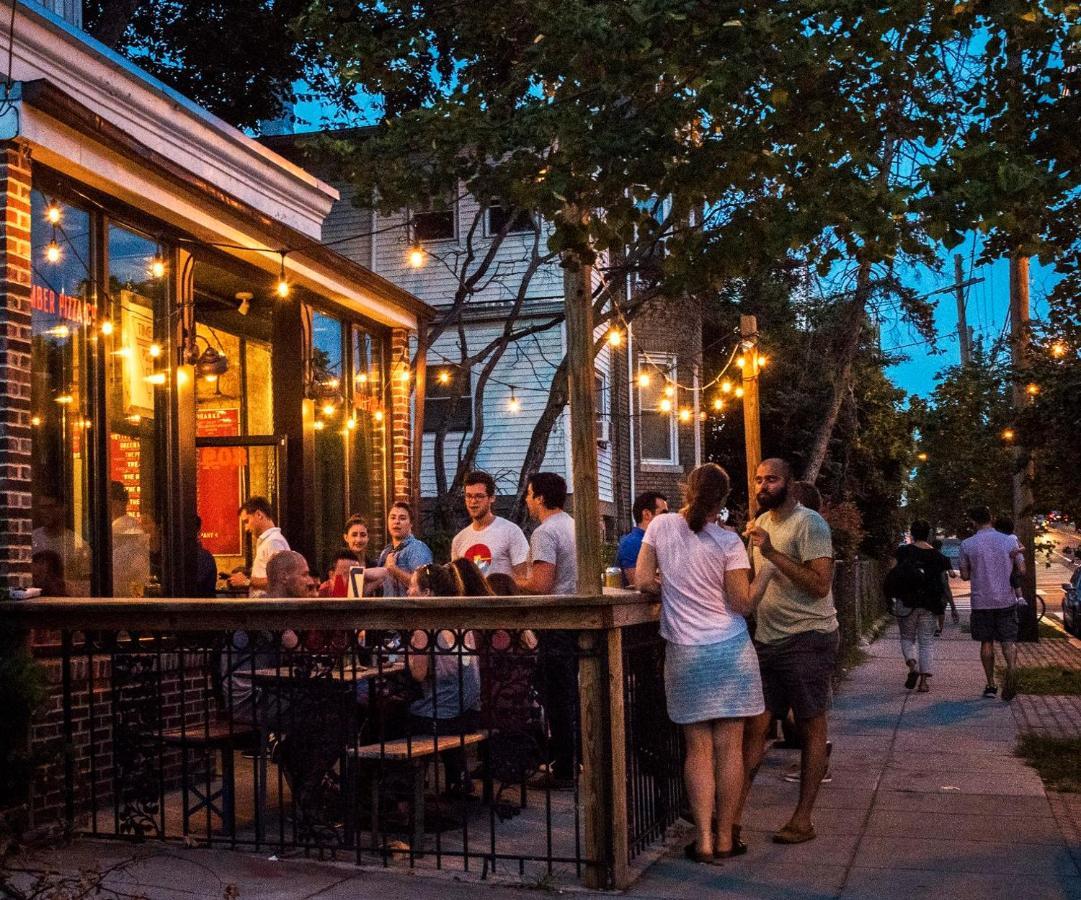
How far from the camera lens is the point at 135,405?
10.0 metres

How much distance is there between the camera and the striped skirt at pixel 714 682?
22.3 feet

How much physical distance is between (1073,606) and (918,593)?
12.5m

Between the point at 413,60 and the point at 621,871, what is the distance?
678cm

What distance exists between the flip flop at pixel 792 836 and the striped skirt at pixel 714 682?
0.97 metres

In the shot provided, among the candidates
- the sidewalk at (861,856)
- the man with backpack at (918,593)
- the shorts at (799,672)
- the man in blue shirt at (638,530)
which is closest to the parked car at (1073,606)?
the man with backpack at (918,593)

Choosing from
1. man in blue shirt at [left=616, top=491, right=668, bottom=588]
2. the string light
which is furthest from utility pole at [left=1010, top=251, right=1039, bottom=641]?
the string light

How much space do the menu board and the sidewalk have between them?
3233mm

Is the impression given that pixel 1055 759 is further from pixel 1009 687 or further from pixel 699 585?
pixel 699 585

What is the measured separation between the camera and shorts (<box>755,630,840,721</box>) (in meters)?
7.42

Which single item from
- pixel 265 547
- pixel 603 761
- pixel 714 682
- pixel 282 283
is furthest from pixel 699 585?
pixel 282 283

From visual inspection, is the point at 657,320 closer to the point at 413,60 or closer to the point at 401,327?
the point at 401,327

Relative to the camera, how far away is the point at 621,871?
6457mm

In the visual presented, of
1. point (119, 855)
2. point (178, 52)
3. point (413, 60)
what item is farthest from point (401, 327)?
point (178, 52)

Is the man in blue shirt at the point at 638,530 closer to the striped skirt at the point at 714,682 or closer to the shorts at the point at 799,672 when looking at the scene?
the shorts at the point at 799,672
